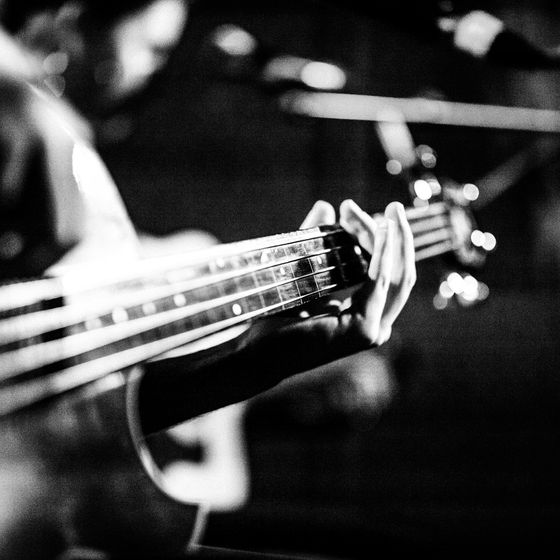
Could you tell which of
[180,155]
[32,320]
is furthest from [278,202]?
[32,320]

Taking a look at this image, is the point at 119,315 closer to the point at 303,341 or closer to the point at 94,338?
the point at 94,338

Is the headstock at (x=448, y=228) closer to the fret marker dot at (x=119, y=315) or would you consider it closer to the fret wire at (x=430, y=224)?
the fret wire at (x=430, y=224)

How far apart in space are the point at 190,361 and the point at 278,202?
2.19ft

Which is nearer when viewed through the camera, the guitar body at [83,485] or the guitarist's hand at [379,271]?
the guitar body at [83,485]

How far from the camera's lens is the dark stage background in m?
1.12

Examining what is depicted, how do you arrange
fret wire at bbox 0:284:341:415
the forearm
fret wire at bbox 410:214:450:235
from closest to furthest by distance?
fret wire at bbox 0:284:341:415, the forearm, fret wire at bbox 410:214:450:235

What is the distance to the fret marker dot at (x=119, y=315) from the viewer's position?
325 mm

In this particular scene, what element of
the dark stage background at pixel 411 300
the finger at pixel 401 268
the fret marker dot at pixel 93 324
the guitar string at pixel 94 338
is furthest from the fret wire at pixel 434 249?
the dark stage background at pixel 411 300

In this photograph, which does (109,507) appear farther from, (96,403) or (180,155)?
(180,155)

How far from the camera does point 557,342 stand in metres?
1.16

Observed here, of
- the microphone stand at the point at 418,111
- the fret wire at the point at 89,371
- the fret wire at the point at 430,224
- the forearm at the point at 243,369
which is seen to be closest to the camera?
the fret wire at the point at 89,371

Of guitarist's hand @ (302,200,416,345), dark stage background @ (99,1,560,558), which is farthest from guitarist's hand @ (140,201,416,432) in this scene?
dark stage background @ (99,1,560,558)

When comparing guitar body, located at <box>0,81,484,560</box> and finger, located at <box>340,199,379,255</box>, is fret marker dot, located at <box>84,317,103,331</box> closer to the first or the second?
guitar body, located at <box>0,81,484,560</box>

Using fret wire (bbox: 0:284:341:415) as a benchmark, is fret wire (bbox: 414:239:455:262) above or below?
above
